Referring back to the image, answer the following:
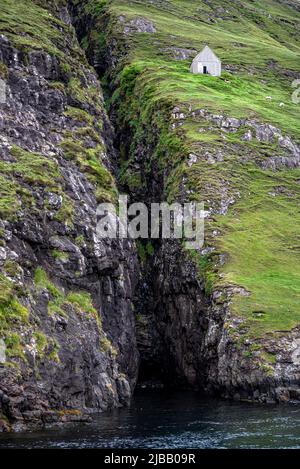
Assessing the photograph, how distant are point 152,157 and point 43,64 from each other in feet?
80.4

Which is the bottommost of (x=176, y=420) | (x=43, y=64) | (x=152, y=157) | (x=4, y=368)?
(x=176, y=420)

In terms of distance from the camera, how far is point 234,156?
126m

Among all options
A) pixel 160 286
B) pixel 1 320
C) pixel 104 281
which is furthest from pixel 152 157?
pixel 1 320

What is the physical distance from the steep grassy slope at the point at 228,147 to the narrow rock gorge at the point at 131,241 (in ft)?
1.09

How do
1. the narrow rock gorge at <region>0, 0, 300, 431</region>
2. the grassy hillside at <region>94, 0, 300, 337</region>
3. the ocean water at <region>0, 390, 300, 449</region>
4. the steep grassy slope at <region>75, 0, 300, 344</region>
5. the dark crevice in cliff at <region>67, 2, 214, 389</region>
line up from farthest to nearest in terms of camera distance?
the dark crevice in cliff at <region>67, 2, 214, 389</region>
the steep grassy slope at <region>75, 0, 300, 344</region>
the grassy hillside at <region>94, 0, 300, 337</region>
the narrow rock gorge at <region>0, 0, 300, 431</region>
the ocean water at <region>0, 390, 300, 449</region>

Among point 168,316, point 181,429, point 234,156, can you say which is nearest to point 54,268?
point 181,429

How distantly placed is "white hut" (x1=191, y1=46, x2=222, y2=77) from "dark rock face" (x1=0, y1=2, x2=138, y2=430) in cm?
4962

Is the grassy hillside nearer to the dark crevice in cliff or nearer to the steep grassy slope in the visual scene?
the steep grassy slope

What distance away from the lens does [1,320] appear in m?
71.2

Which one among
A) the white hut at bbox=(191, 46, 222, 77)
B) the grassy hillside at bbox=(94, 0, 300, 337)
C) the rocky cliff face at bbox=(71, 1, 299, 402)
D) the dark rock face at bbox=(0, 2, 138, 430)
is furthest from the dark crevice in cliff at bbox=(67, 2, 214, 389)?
the white hut at bbox=(191, 46, 222, 77)

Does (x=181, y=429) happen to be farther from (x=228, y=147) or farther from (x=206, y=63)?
(x=206, y=63)

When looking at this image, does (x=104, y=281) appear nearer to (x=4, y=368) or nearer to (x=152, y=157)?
(x=4, y=368)

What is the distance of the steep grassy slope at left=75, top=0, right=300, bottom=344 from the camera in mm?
99875

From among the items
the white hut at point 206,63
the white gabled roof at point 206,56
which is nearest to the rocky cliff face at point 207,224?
the white hut at point 206,63
